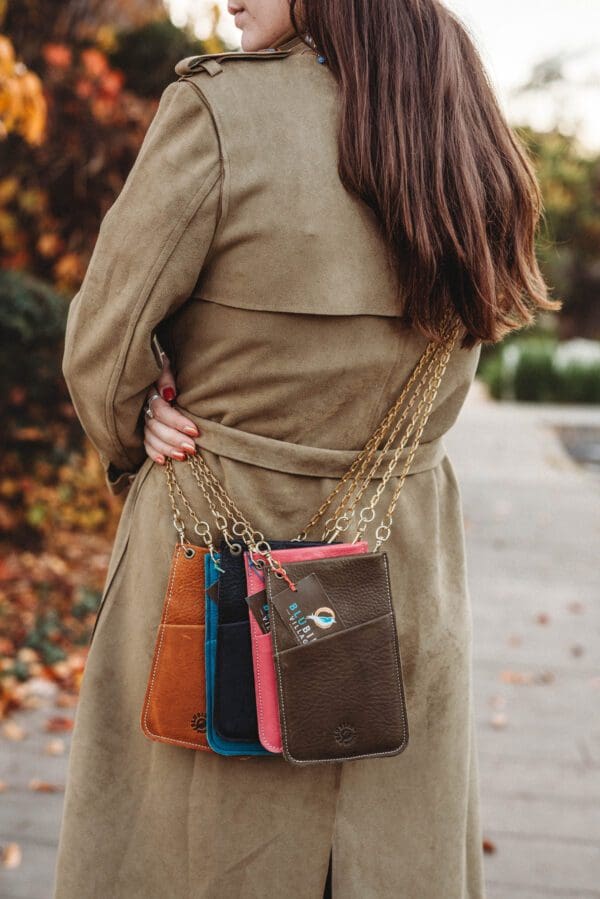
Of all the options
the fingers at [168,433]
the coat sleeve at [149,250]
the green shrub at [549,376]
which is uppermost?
the coat sleeve at [149,250]

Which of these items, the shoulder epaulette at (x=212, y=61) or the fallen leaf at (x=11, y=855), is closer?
the shoulder epaulette at (x=212, y=61)

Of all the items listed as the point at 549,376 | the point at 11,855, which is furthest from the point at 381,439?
the point at 549,376

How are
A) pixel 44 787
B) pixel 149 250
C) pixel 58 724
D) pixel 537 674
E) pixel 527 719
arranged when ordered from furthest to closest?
pixel 537 674 → pixel 527 719 → pixel 58 724 → pixel 44 787 → pixel 149 250

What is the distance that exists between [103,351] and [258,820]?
799mm

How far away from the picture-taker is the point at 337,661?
1.38 m

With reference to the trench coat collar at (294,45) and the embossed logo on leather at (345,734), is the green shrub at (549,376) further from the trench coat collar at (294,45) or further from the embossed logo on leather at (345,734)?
the embossed logo on leather at (345,734)

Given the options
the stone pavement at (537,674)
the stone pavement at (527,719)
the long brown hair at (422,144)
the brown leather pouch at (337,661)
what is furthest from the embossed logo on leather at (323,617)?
the stone pavement at (537,674)

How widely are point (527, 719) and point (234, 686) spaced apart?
8.63 ft

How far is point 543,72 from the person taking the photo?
25750mm

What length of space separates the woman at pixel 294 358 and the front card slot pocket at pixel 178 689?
7cm

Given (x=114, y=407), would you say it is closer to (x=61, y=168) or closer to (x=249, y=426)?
(x=249, y=426)

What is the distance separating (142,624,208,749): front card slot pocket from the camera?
4.72ft

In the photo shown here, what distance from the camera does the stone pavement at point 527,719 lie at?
8.85ft

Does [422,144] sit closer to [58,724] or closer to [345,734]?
[345,734]
